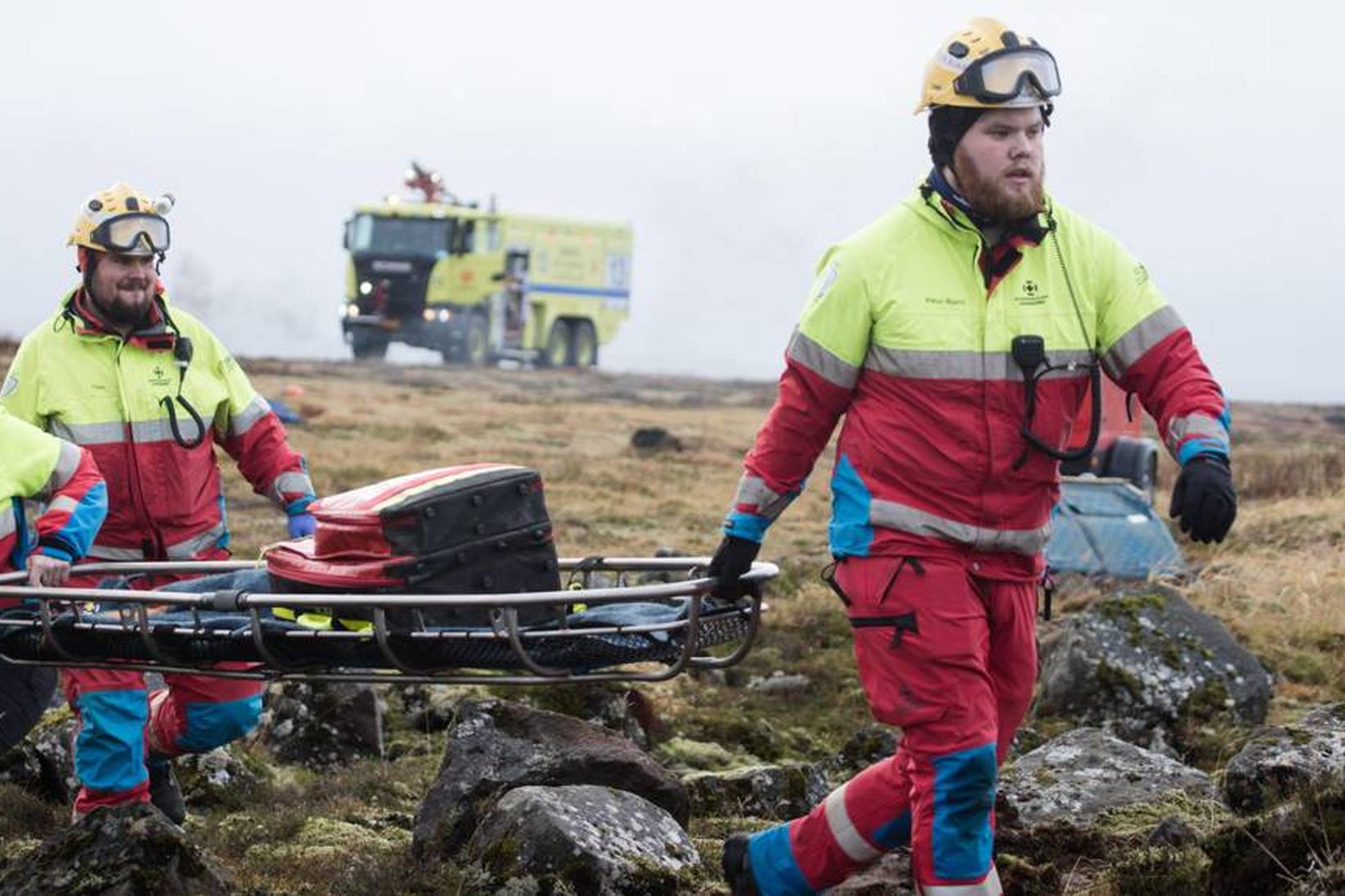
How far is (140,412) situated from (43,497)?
2.06ft

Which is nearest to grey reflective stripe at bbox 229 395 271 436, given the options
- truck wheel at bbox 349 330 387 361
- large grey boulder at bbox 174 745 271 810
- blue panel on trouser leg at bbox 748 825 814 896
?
large grey boulder at bbox 174 745 271 810

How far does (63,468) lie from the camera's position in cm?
549

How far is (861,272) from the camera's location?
439 cm

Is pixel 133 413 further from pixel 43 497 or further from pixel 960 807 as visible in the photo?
pixel 960 807

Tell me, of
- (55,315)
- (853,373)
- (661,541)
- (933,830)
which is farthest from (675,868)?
(661,541)

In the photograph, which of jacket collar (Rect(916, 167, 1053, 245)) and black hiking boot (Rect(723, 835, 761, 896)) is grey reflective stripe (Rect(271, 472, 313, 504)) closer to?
black hiking boot (Rect(723, 835, 761, 896))

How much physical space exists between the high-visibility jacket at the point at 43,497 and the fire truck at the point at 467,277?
31336mm

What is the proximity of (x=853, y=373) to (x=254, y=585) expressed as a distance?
1.91 meters

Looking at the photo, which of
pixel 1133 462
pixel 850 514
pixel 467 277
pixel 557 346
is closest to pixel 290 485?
pixel 850 514

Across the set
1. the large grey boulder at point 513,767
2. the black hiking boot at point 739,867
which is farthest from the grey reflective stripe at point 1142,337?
the large grey boulder at point 513,767

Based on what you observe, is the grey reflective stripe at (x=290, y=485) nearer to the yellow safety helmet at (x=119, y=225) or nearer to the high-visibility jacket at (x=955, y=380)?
the yellow safety helmet at (x=119, y=225)

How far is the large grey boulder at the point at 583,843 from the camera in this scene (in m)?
4.97

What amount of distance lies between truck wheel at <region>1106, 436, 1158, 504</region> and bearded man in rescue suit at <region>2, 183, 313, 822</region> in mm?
8916

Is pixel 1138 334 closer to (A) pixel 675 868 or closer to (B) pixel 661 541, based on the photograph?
(A) pixel 675 868
